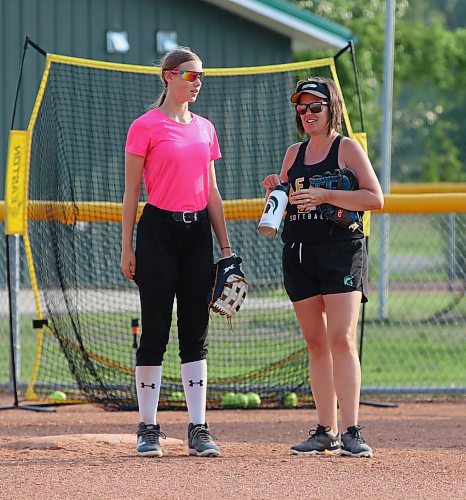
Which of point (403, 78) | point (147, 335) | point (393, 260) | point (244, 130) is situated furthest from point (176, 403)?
point (403, 78)

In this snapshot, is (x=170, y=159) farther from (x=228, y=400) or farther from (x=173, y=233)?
(x=228, y=400)

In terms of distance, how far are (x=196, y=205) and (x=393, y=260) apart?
14.8m

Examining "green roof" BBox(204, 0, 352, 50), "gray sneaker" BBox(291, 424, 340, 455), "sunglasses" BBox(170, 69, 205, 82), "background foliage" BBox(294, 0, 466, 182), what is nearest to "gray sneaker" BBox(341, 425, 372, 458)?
"gray sneaker" BBox(291, 424, 340, 455)

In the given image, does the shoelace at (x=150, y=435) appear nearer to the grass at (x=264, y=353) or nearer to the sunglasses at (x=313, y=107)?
the sunglasses at (x=313, y=107)

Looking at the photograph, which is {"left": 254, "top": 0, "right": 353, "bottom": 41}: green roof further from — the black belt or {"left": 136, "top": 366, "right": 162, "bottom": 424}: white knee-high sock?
{"left": 136, "top": 366, "right": 162, "bottom": 424}: white knee-high sock

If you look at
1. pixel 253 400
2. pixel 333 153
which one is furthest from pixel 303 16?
pixel 333 153

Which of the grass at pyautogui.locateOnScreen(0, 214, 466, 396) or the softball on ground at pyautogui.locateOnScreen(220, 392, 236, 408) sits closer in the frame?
the softball on ground at pyautogui.locateOnScreen(220, 392, 236, 408)

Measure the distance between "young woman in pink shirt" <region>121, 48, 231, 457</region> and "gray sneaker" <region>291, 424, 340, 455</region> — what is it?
0.46 m

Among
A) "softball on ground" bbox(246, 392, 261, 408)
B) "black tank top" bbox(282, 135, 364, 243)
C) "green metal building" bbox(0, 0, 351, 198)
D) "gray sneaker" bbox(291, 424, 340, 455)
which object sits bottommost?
"softball on ground" bbox(246, 392, 261, 408)

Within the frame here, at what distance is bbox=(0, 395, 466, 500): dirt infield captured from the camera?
5184mm

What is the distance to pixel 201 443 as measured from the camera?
6.17 meters

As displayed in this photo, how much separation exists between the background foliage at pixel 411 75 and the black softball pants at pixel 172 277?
37.1 feet

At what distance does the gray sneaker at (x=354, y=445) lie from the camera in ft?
20.0

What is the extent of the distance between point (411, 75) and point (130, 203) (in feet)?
68.5
